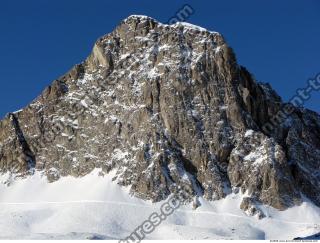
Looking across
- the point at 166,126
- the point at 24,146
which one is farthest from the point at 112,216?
the point at 24,146

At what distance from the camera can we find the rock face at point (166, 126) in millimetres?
167875

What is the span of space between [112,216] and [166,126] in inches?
1088

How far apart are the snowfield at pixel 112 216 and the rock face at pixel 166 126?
3.19 metres

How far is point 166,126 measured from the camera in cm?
17588

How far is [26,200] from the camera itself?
17100cm

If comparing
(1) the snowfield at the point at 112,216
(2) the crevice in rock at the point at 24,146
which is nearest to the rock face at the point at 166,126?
(2) the crevice in rock at the point at 24,146

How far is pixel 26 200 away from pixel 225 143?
4355cm

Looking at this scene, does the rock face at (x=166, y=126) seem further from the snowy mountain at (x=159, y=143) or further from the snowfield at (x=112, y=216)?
the snowfield at (x=112, y=216)

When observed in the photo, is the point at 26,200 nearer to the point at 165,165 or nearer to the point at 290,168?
the point at 165,165

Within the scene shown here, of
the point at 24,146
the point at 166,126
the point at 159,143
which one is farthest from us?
the point at 24,146

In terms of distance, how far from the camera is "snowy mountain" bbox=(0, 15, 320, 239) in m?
162

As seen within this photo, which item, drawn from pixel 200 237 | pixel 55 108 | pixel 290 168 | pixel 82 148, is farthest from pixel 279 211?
pixel 55 108

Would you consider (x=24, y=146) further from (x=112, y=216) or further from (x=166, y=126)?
(x=112, y=216)

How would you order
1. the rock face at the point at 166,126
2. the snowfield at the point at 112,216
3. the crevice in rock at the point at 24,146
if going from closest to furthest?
1. the snowfield at the point at 112,216
2. the rock face at the point at 166,126
3. the crevice in rock at the point at 24,146
